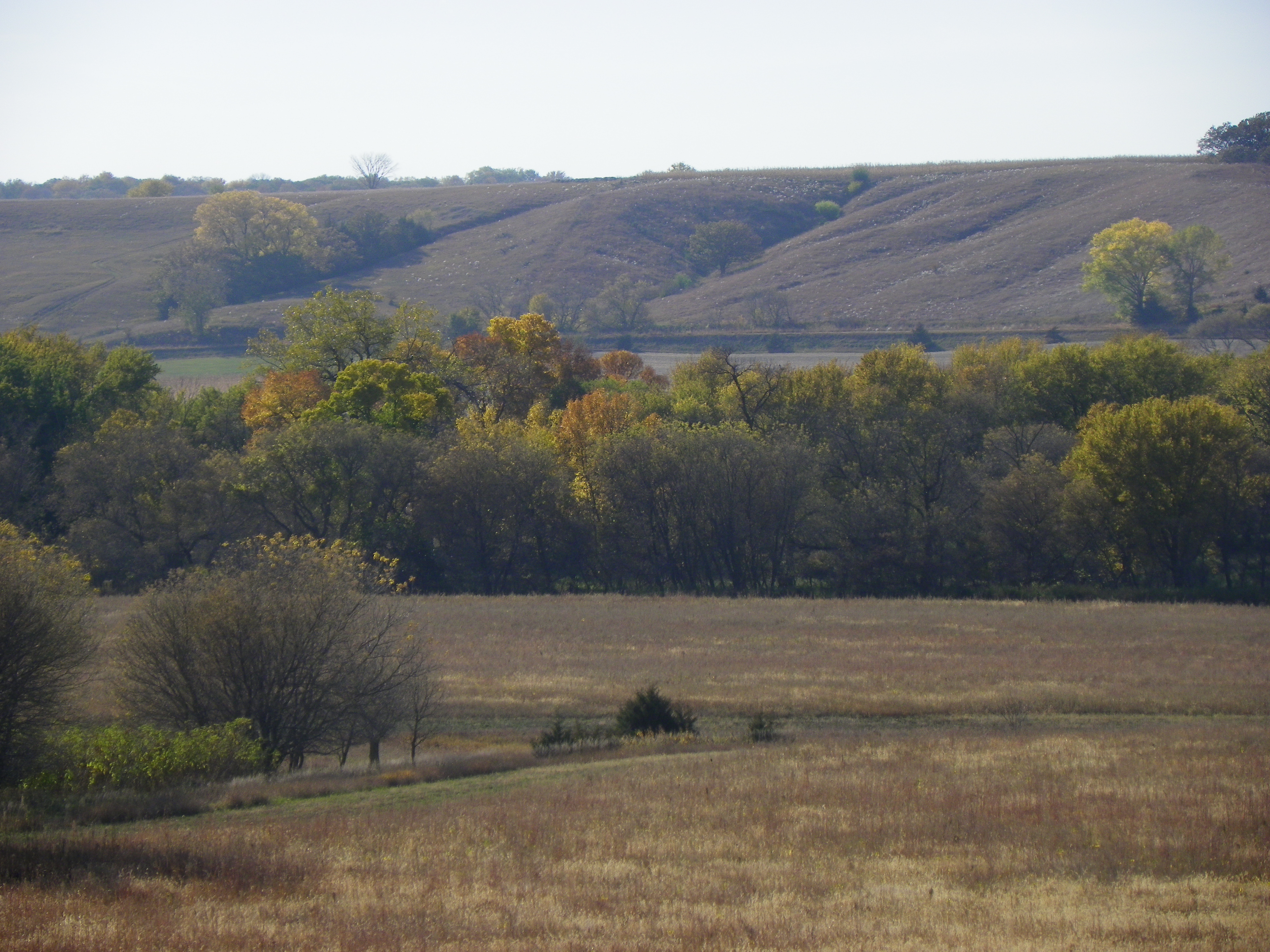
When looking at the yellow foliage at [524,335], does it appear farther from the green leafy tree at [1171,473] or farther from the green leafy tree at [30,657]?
the green leafy tree at [30,657]

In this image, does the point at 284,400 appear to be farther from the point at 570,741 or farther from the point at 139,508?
the point at 570,741

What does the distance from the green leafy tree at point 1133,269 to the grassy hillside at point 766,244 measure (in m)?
1.60

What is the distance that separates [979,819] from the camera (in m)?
15.5

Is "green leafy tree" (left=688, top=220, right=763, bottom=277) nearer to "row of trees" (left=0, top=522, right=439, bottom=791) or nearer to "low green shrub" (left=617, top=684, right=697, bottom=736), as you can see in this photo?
"low green shrub" (left=617, top=684, right=697, bottom=736)

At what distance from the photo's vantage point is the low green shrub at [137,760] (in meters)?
18.4

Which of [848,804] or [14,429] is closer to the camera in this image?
[848,804]

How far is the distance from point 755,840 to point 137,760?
11143 mm

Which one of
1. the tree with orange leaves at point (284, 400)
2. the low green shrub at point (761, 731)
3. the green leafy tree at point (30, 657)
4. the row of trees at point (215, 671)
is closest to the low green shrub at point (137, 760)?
the row of trees at point (215, 671)

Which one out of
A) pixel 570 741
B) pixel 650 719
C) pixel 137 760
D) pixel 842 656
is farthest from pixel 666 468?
Answer: pixel 137 760

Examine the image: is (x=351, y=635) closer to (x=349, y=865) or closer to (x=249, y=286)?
(x=349, y=865)

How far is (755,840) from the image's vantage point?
14953 mm

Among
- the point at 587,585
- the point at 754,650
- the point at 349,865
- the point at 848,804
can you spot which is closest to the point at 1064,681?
the point at 754,650

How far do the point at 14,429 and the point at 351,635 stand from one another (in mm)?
40854

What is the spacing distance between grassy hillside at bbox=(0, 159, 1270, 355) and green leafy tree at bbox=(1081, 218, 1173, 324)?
1600 mm
